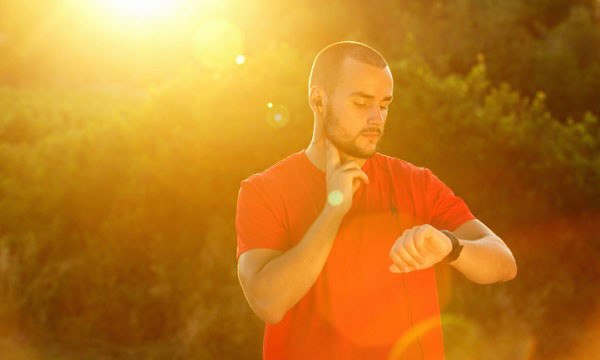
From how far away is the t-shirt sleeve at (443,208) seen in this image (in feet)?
8.58

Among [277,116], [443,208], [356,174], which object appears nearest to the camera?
[356,174]

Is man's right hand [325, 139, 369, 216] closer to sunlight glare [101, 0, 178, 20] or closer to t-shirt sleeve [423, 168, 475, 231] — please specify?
t-shirt sleeve [423, 168, 475, 231]

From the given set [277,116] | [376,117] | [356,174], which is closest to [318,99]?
[376,117]

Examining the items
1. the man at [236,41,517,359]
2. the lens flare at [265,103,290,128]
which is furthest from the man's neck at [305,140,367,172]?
the lens flare at [265,103,290,128]

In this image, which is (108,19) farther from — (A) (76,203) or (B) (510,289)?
(B) (510,289)

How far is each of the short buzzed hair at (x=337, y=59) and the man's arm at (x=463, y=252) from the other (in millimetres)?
758

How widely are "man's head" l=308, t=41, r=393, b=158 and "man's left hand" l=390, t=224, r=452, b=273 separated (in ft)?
1.67

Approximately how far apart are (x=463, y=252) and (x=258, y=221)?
77 cm

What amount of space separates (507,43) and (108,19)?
17.0 m

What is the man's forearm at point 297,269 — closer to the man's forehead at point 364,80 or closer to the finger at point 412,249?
the finger at point 412,249

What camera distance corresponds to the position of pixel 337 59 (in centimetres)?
257

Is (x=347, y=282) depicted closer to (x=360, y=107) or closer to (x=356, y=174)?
(x=356, y=174)

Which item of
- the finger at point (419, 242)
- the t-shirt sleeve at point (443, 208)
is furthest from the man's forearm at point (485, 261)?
the finger at point (419, 242)

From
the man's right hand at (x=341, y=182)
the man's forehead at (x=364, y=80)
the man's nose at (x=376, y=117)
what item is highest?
the man's forehead at (x=364, y=80)
